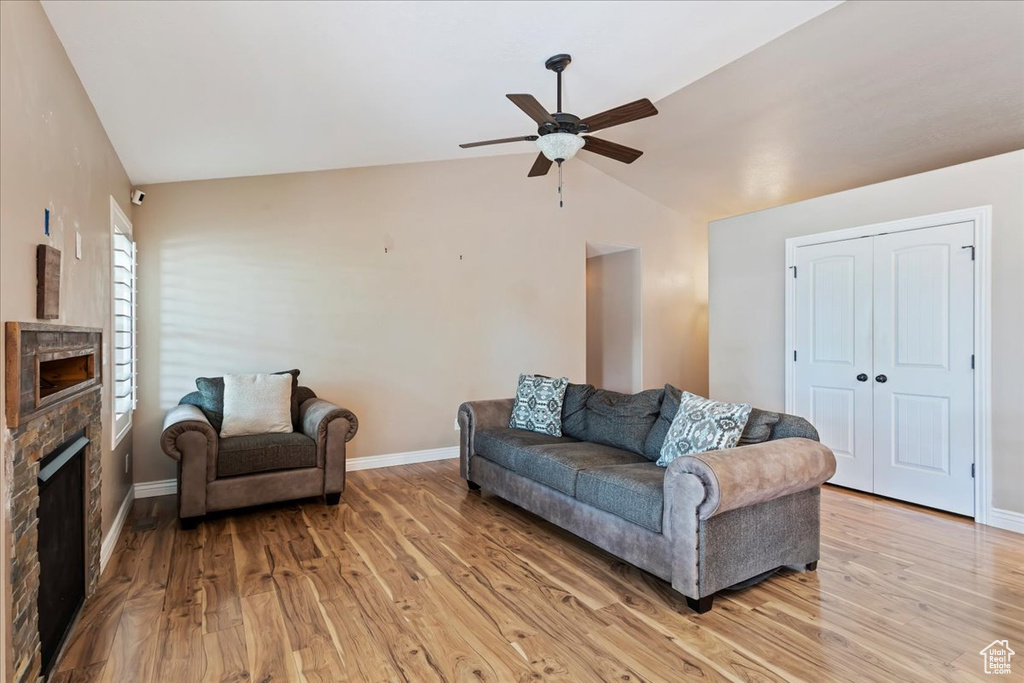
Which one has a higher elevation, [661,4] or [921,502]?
[661,4]

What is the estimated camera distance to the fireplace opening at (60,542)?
1937 millimetres

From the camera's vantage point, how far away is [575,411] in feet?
13.3

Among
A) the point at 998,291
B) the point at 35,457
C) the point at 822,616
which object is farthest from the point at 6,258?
the point at 998,291

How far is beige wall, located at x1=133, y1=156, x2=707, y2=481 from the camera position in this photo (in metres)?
4.30

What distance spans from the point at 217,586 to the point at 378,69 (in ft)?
9.03

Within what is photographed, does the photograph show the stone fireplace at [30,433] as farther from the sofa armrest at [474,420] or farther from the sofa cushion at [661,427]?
the sofa cushion at [661,427]

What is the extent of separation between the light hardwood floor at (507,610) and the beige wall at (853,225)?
0.79m

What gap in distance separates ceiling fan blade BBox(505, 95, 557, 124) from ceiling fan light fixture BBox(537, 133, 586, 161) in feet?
0.37

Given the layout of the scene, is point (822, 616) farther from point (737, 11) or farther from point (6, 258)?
point (6, 258)

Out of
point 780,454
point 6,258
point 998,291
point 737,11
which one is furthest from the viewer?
point 998,291

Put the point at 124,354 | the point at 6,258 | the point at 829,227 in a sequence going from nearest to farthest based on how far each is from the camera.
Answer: the point at 6,258 → the point at 124,354 → the point at 829,227

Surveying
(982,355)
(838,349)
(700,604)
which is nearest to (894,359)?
(838,349)

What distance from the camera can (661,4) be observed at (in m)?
2.68

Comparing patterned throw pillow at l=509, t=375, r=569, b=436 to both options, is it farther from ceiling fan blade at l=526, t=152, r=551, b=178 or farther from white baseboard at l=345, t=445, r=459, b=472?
ceiling fan blade at l=526, t=152, r=551, b=178
